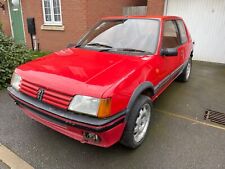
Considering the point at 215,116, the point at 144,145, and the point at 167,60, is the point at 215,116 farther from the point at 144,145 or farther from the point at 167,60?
the point at 144,145

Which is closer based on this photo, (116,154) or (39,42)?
(116,154)

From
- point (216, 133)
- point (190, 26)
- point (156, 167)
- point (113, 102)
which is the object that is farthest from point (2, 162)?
point (190, 26)

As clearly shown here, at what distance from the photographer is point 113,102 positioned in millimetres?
2148

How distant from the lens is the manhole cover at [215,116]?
355 cm

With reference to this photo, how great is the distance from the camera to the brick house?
7527mm

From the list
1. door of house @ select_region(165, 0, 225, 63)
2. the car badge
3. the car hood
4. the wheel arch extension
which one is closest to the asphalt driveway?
the wheel arch extension

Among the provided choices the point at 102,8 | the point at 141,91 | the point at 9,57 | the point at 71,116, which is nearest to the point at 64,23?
the point at 102,8

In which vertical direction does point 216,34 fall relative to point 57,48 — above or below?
above

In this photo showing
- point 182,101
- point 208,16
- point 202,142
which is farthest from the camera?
point 208,16

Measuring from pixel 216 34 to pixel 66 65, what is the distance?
6.39 metres

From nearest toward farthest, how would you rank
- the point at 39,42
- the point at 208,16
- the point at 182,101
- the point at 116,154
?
the point at 116,154 → the point at 182,101 → the point at 208,16 → the point at 39,42

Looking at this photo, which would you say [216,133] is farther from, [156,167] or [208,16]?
[208,16]

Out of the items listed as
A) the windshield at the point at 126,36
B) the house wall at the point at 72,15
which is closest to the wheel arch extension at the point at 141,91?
the windshield at the point at 126,36

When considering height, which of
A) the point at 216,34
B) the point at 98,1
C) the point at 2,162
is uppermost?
the point at 98,1
